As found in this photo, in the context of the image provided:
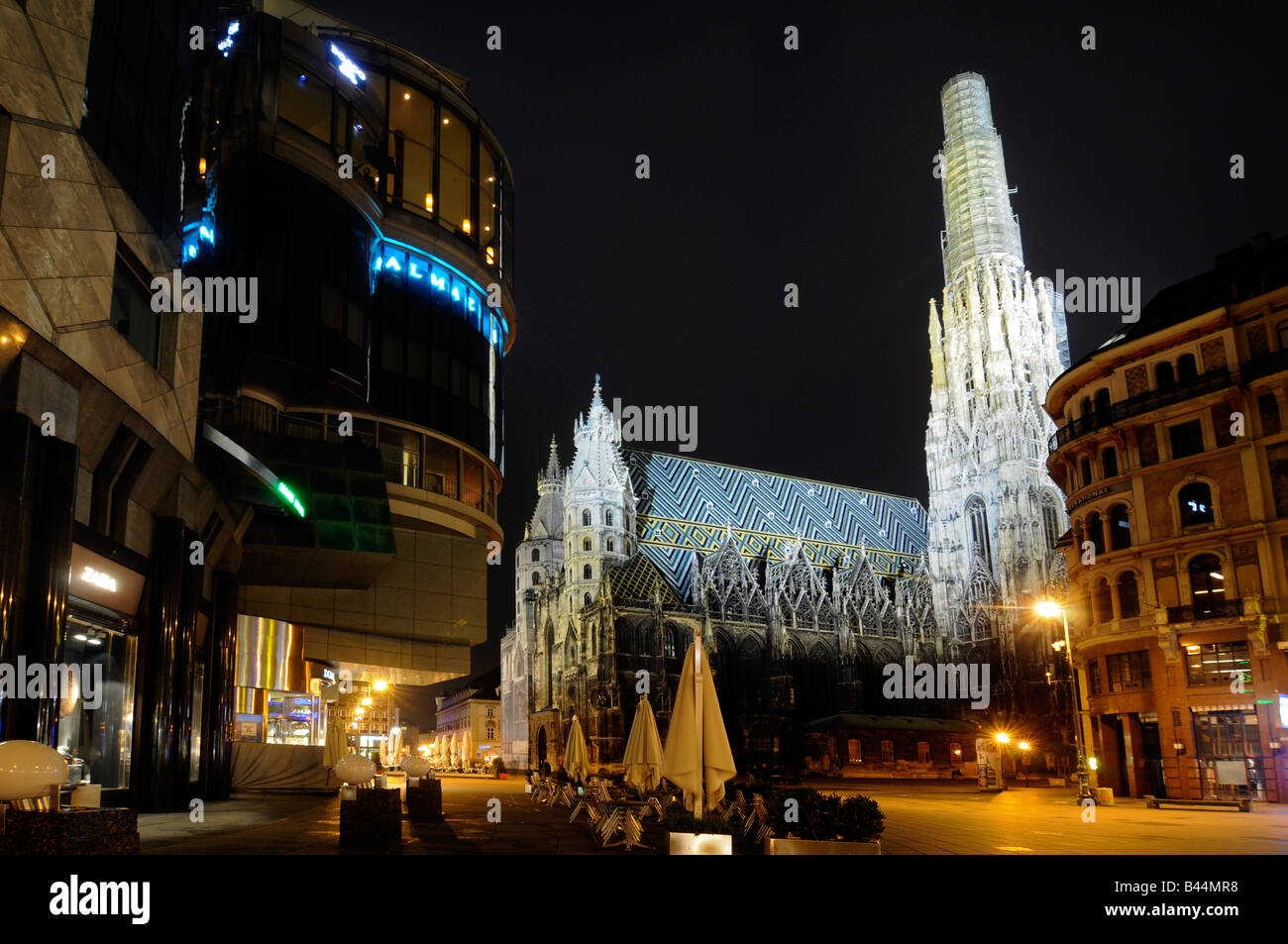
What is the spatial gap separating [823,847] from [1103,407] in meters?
28.8

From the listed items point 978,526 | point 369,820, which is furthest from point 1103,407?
point 978,526

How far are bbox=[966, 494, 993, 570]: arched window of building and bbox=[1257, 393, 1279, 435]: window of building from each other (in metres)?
62.9

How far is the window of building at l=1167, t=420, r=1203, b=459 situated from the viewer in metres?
33.6

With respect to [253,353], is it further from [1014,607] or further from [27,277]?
[1014,607]

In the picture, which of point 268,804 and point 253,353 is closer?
point 268,804

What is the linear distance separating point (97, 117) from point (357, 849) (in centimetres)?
1244

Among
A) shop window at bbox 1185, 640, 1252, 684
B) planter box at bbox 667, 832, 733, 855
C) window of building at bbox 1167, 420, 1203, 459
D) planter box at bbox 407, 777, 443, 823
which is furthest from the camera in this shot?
window of building at bbox 1167, 420, 1203, 459

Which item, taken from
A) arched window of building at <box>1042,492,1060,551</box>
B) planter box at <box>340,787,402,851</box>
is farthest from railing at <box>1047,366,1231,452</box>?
arched window of building at <box>1042,492,1060,551</box>

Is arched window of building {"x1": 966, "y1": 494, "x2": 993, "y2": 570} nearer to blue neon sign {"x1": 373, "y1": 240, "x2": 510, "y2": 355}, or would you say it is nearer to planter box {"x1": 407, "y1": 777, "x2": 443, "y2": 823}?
blue neon sign {"x1": 373, "y1": 240, "x2": 510, "y2": 355}

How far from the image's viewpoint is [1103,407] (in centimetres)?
3681

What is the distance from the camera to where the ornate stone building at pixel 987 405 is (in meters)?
85.9

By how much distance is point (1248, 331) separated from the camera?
32312mm

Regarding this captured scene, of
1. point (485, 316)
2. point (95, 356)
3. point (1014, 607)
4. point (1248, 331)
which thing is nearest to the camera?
point (95, 356)
